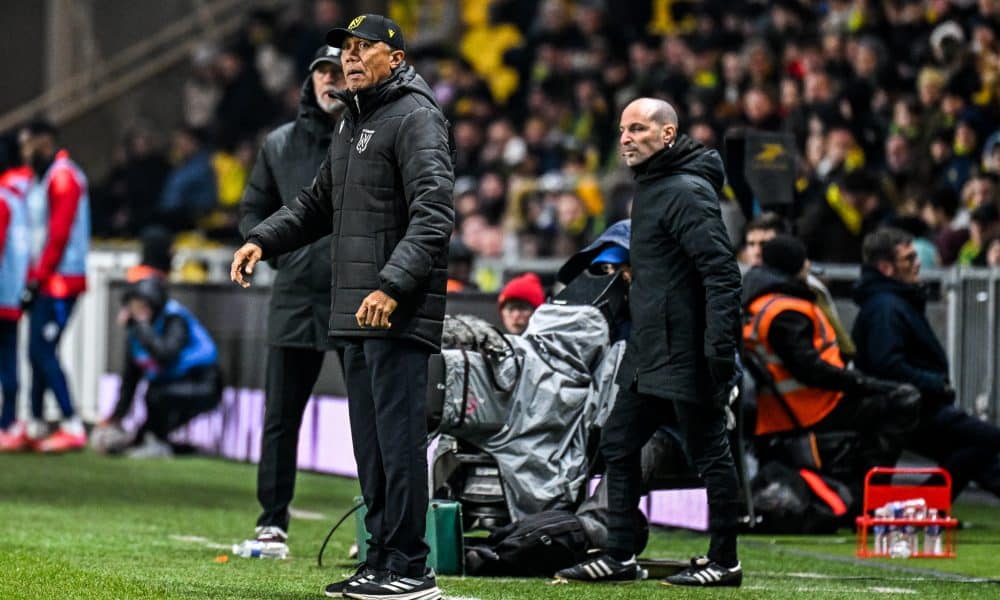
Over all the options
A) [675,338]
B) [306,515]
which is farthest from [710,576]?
[306,515]

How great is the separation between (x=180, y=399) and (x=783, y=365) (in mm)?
5810

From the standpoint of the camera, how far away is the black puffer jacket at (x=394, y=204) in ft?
22.8

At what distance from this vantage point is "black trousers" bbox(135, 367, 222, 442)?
14.9m

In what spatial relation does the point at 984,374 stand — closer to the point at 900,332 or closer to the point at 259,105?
the point at 900,332

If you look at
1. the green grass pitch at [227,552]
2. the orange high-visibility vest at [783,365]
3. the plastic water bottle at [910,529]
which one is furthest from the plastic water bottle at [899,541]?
the orange high-visibility vest at [783,365]

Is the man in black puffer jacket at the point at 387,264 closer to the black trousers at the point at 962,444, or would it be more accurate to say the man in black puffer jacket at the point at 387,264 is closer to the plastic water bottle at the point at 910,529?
the plastic water bottle at the point at 910,529

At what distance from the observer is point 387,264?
6.89 metres

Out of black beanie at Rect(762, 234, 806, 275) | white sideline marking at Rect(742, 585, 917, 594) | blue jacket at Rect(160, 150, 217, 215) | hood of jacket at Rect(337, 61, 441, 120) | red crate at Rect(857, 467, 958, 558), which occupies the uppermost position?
blue jacket at Rect(160, 150, 217, 215)

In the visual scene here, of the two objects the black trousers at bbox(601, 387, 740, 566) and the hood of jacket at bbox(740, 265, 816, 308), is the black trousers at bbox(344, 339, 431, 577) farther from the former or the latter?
the hood of jacket at bbox(740, 265, 816, 308)

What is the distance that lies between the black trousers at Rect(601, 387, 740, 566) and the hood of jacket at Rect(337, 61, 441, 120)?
1692 mm

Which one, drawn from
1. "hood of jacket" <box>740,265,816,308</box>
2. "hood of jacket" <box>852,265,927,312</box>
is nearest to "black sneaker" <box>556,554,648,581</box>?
"hood of jacket" <box>740,265,816,308</box>

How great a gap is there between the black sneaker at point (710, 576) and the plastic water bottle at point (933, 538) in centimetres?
179

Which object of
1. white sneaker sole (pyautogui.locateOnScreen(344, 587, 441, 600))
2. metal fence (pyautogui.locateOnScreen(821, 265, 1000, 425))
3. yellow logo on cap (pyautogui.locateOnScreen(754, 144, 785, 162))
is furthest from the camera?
metal fence (pyautogui.locateOnScreen(821, 265, 1000, 425))

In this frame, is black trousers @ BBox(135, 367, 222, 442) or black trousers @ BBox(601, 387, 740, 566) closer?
black trousers @ BBox(601, 387, 740, 566)
